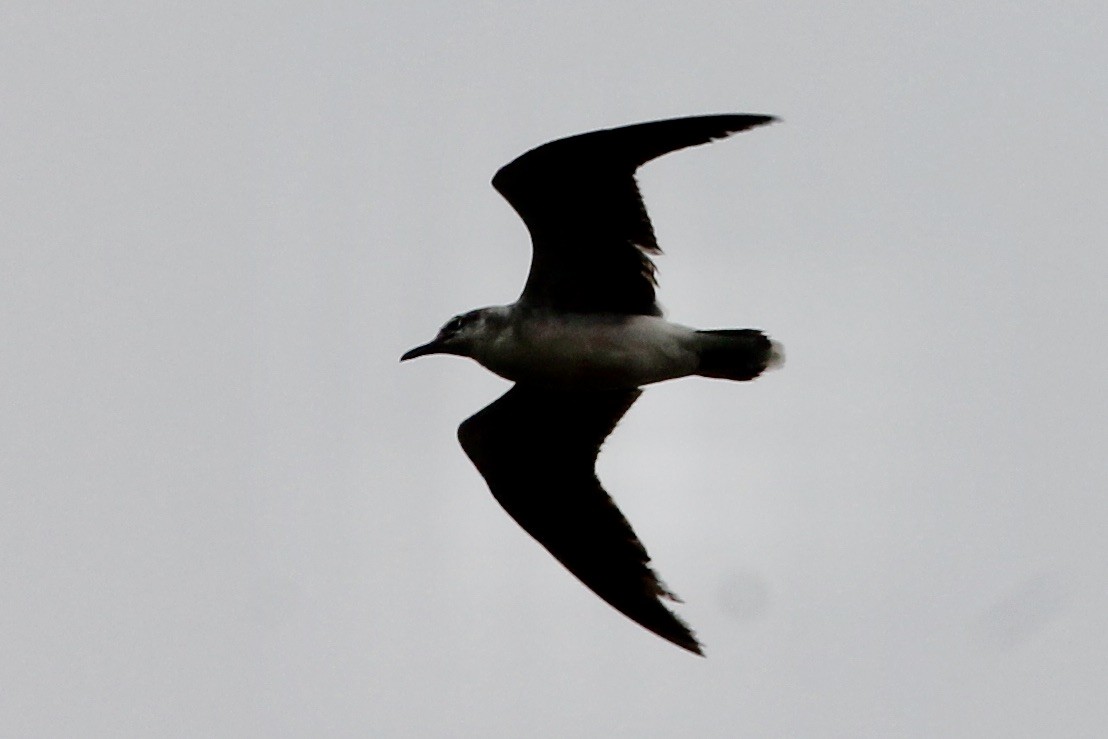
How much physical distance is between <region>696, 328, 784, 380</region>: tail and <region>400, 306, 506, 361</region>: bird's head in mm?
1217

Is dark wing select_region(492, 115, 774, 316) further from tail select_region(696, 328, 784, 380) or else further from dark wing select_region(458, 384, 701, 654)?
dark wing select_region(458, 384, 701, 654)

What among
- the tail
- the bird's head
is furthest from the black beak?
the tail

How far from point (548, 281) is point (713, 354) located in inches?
42.1

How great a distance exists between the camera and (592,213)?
36.9ft

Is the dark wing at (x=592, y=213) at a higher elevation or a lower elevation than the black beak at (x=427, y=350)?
higher

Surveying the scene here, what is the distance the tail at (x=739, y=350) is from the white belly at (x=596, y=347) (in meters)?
0.09

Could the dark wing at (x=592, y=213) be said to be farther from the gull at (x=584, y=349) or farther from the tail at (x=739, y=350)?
the tail at (x=739, y=350)

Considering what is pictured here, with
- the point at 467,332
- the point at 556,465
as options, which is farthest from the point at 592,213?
the point at 556,465

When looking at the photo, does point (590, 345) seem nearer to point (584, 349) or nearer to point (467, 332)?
point (584, 349)

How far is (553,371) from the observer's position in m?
11.5

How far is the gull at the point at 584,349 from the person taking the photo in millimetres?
11016

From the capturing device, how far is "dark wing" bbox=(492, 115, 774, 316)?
10773mm

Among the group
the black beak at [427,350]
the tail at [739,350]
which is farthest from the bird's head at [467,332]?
the tail at [739,350]

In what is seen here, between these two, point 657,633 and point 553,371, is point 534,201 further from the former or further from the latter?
point 657,633
